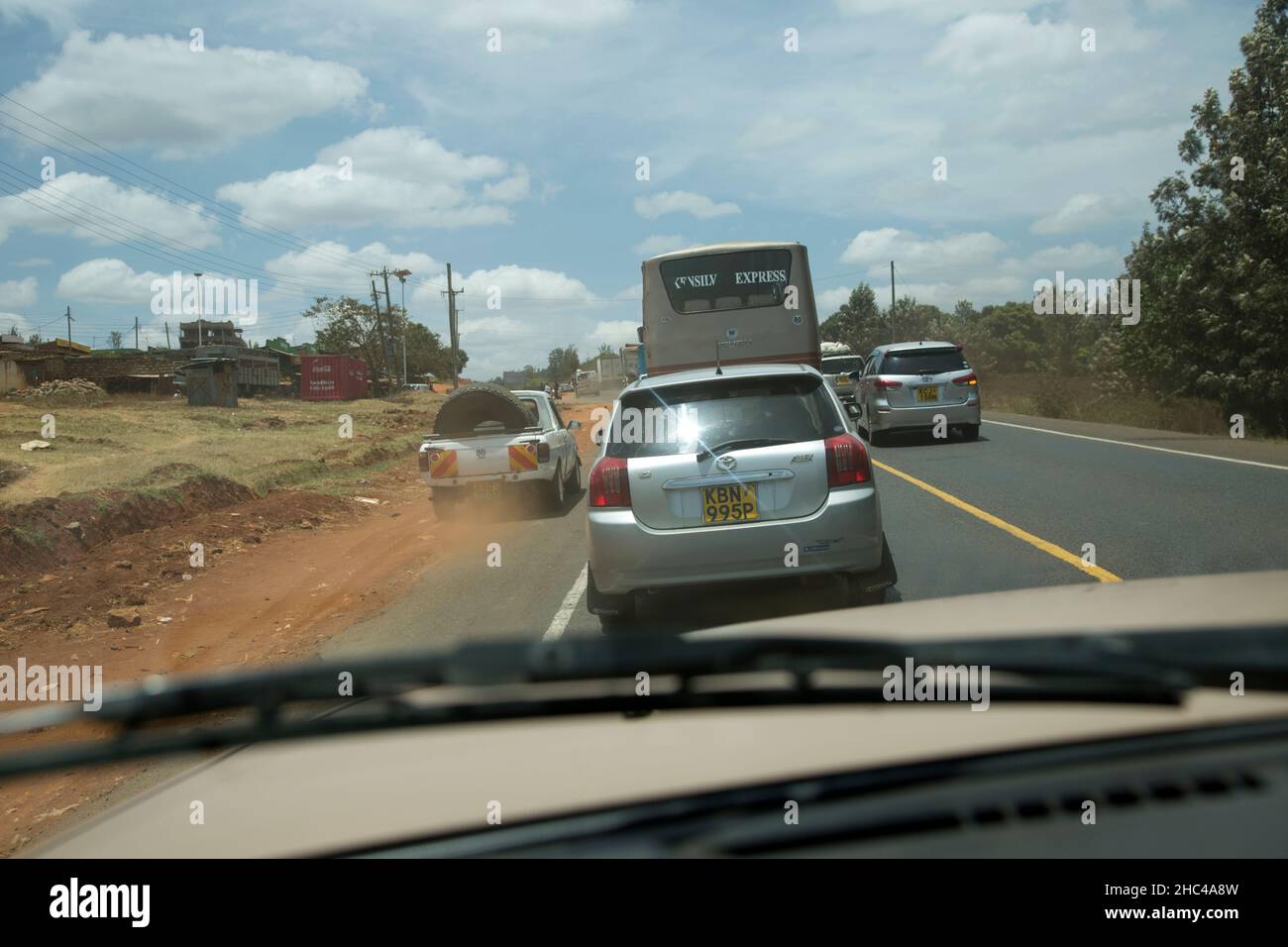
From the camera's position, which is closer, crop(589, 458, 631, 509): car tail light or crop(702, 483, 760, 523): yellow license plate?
crop(702, 483, 760, 523): yellow license plate

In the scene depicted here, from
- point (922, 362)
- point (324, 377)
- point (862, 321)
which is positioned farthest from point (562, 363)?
point (922, 362)

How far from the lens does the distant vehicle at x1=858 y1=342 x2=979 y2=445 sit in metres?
18.8

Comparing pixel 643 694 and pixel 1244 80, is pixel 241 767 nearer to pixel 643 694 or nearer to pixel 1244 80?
pixel 643 694

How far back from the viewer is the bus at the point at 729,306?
16.8 metres

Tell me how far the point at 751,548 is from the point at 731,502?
30 cm

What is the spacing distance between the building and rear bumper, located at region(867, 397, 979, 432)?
250 ft

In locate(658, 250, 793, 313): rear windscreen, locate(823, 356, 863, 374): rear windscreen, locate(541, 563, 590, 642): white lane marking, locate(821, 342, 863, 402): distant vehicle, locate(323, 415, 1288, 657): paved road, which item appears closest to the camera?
locate(541, 563, 590, 642): white lane marking

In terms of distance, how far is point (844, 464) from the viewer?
620 centimetres

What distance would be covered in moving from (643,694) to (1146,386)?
3547cm

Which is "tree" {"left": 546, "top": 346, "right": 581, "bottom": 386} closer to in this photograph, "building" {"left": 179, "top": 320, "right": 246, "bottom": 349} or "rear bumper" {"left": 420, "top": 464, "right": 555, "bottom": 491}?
"building" {"left": 179, "top": 320, "right": 246, "bottom": 349}

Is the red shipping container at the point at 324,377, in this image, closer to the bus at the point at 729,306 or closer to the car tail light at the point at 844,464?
the bus at the point at 729,306

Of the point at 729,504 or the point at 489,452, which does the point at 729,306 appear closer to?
the point at 489,452

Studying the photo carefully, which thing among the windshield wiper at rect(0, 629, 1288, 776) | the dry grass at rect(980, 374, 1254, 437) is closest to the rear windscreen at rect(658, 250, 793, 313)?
the dry grass at rect(980, 374, 1254, 437)

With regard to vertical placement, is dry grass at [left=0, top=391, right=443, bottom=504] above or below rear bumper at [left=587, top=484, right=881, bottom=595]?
above
